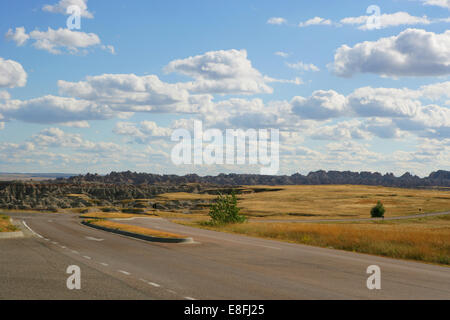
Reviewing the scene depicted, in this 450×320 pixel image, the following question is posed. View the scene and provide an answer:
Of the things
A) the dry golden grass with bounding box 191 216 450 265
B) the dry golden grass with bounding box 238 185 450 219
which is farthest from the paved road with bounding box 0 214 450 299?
the dry golden grass with bounding box 238 185 450 219

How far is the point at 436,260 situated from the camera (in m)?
20.7

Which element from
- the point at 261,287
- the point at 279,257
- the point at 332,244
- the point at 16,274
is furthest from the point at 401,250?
the point at 16,274

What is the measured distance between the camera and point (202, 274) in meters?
14.5

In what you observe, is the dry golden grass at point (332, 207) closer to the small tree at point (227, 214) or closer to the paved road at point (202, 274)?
the small tree at point (227, 214)

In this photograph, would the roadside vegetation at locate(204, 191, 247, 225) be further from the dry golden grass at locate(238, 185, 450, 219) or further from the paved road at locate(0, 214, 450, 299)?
the dry golden grass at locate(238, 185, 450, 219)

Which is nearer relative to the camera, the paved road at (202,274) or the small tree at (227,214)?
the paved road at (202,274)

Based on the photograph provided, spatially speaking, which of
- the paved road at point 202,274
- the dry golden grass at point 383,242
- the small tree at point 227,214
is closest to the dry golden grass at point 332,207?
the small tree at point 227,214

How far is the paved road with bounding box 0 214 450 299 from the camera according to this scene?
11430 mm

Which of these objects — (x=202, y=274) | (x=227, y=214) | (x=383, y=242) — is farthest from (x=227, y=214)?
(x=202, y=274)

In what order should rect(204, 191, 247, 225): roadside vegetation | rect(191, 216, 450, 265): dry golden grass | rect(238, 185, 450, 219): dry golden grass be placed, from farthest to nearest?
1. rect(238, 185, 450, 219): dry golden grass
2. rect(204, 191, 247, 225): roadside vegetation
3. rect(191, 216, 450, 265): dry golden grass

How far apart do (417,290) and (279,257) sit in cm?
788

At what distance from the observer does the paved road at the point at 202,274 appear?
37.5 ft

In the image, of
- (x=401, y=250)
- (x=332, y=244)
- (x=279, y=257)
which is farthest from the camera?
(x=332, y=244)
